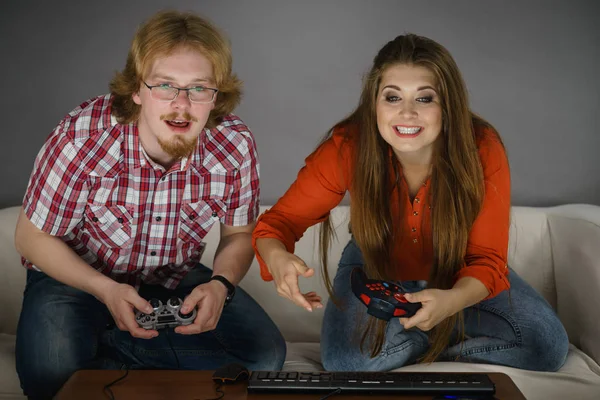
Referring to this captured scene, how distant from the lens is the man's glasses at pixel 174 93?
1.66m

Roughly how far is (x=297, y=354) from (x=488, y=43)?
4.09 ft

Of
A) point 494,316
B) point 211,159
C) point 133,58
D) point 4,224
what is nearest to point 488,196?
point 494,316

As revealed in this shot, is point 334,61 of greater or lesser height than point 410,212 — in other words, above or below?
above

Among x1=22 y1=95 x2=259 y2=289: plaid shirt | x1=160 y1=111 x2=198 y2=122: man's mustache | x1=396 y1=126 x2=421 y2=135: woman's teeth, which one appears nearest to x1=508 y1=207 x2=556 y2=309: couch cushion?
x1=396 y1=126 x2=421 y2=135: woman's teeth

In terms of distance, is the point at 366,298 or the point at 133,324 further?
the point at 133,324

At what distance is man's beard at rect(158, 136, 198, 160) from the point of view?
1.68 metres

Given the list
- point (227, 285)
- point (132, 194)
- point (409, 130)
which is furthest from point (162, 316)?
point (409, 130)

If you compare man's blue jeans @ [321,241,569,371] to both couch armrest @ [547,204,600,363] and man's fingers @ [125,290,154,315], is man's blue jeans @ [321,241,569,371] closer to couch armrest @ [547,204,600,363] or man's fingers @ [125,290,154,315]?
couch armrest @ [547,204,600,363]

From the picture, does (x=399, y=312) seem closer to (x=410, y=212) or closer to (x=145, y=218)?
(x=410, y=212)

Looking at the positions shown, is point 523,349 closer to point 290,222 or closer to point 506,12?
point 290,222

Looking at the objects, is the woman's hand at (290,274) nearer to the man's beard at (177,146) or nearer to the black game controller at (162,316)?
the black game controller at (162,316)

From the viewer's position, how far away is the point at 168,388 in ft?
4.26

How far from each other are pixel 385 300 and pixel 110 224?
0.71 meters

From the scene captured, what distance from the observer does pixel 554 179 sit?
255 centimetres
